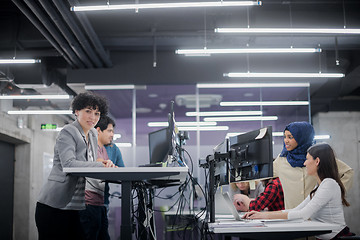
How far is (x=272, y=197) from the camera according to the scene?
9.27ft

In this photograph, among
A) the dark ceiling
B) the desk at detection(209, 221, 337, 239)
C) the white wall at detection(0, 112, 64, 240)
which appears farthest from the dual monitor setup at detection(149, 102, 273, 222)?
the white wall at detection(0, 112, 64, 240)

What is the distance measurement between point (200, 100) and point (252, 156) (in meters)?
5.15

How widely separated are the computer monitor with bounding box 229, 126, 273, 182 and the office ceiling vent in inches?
191

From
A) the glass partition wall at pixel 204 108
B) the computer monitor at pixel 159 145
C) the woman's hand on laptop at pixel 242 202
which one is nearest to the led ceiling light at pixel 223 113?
the glass partition wall at pixel 204 108

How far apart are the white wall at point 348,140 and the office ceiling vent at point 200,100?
2029mm

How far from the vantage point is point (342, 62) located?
723 centimetres

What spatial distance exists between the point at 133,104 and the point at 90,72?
923mm

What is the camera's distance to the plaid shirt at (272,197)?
9.12 ft

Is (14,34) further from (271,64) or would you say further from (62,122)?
(271,64)

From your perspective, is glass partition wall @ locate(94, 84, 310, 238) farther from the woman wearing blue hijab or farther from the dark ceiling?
the woman wearing blue hijab

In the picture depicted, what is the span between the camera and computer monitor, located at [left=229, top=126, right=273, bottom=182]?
7.07ft

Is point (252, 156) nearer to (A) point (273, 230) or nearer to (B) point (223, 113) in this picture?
(A) point (273, 230)

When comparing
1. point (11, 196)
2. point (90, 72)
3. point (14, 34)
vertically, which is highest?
point (14, 34)

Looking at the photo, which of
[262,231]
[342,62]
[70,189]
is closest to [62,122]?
[342,62]
